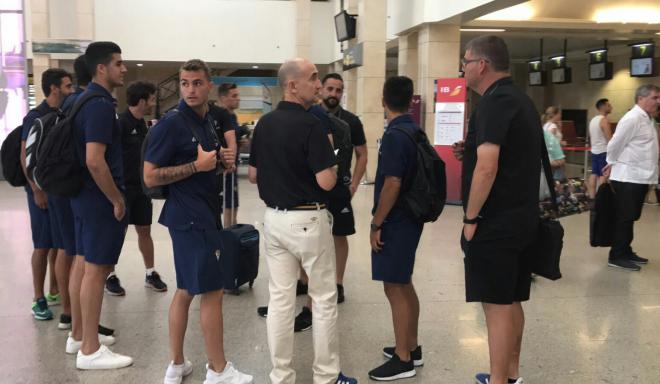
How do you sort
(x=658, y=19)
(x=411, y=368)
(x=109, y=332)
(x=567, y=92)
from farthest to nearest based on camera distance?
(x=567, y=92), (x=658, y=19), (x=109, y=332), (x=411, y=368)

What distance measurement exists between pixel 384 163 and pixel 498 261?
0.77 metres

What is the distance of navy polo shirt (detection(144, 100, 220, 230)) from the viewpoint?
2867mm

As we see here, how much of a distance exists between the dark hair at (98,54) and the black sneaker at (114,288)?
2038 millimetres

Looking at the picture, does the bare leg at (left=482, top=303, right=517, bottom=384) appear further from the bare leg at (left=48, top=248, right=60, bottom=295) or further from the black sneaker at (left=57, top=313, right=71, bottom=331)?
the bare leg at (left=48, top=248, right=60, bottom=295)

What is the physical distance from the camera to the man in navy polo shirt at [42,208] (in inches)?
160

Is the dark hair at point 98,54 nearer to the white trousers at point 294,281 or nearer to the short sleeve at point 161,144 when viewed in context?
the short sleeve at point 161,144

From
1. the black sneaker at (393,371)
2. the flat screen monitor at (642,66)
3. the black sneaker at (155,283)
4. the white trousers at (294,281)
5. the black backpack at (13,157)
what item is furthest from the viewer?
the flat screen monitor at (642,66)

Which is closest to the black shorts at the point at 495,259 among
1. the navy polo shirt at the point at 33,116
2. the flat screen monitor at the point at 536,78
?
the navy polo shirt at the point at 33,116

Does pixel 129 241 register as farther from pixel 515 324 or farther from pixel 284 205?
pixel 515 324

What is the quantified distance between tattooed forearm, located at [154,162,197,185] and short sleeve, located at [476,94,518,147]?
139cm

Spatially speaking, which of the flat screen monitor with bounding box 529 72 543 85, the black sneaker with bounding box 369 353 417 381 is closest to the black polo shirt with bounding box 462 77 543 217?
the black sneaker with bounding box 369 353 417 381

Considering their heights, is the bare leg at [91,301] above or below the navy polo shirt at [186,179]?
below

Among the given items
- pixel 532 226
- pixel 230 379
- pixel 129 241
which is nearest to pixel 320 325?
pixel 230 379

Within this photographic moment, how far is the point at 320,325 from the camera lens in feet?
9.29
